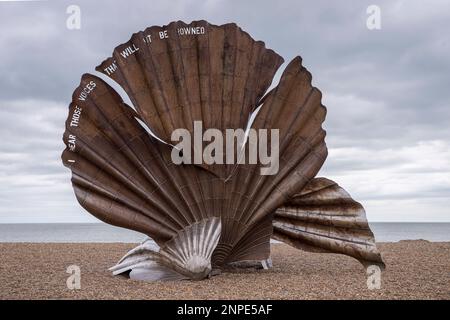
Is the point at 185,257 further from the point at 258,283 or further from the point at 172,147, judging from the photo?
the point at 172,147

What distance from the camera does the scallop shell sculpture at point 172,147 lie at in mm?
8633

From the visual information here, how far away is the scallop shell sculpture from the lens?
28.3 feet

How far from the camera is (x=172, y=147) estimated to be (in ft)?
28.7

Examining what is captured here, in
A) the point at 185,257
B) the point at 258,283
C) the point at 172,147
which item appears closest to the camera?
the point at 258,283

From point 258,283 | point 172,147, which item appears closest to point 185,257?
point 258,283

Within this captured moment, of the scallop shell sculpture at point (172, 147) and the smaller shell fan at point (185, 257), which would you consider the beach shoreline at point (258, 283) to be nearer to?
the smaller shell fan at point (185, 257)

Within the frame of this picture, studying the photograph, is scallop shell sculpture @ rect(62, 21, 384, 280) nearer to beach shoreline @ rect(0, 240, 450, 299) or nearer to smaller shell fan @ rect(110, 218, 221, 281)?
smaller shell fan @ rect(110, 218, 221, 281)

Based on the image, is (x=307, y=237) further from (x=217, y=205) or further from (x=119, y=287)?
(x=119, y=287)

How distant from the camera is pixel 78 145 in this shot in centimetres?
862

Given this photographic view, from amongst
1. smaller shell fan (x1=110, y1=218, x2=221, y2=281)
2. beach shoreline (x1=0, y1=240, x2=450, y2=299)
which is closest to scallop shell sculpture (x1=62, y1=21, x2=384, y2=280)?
smaller shell fan (x1=110, y1=218, x2=221, y2=281)

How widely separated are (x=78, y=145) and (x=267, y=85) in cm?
316

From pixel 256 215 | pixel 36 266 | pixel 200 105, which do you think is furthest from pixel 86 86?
pixel 36 266

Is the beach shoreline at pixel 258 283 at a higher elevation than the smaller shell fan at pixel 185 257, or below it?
below

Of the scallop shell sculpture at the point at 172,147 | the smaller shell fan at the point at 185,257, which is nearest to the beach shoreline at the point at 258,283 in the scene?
the smaller shell fan at the point at 185,257
